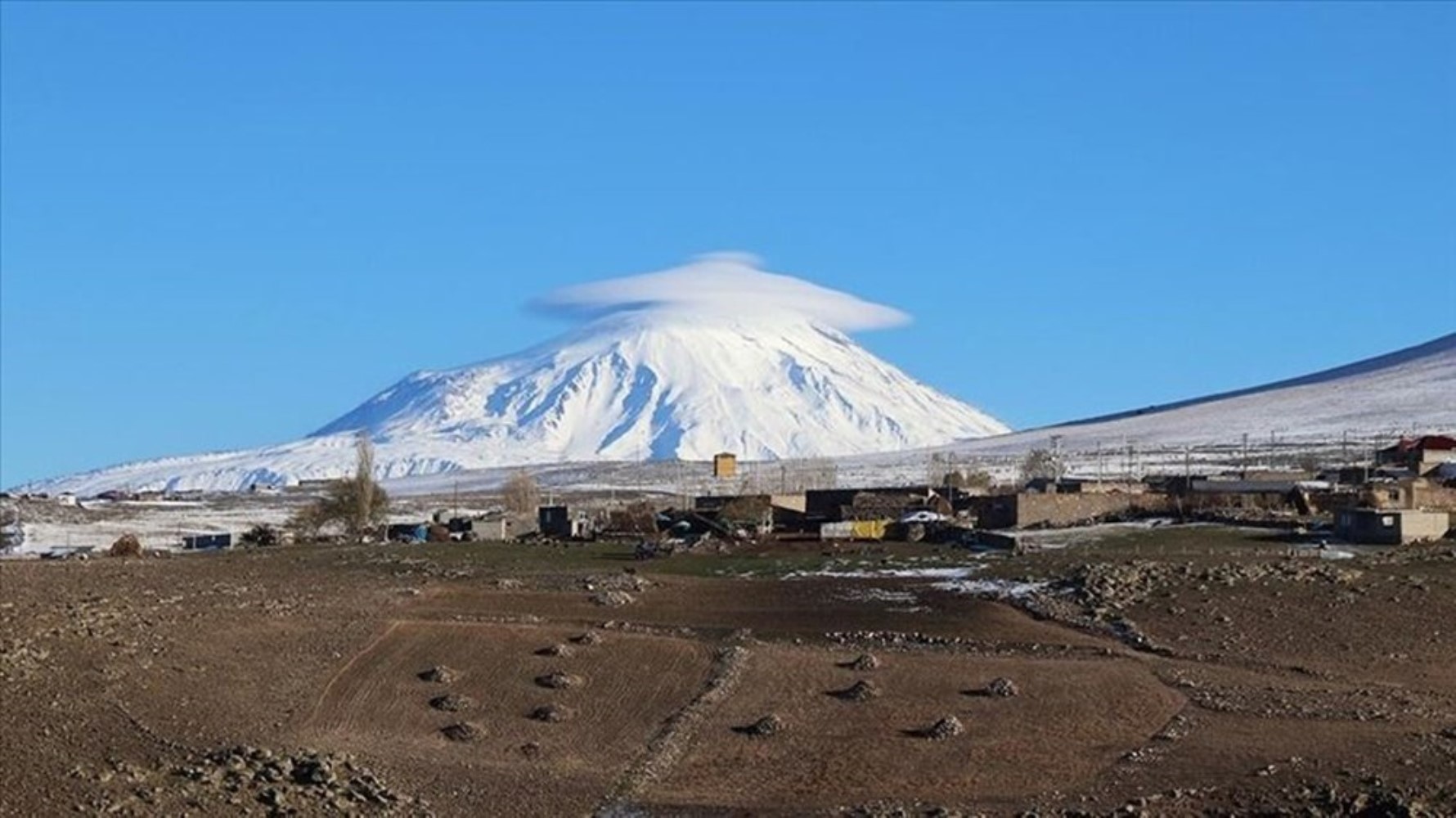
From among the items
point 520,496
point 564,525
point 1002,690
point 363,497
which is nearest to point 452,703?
point 1002,690

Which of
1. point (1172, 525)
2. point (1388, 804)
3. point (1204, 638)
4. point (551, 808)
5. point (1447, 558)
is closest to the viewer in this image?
point (1388, 804)

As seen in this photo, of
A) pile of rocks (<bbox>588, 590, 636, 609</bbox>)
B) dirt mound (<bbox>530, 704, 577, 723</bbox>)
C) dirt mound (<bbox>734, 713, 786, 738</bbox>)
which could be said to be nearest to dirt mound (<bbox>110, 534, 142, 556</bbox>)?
pile of rocks (<bbox>588, 590, 636, 609</bbox>)

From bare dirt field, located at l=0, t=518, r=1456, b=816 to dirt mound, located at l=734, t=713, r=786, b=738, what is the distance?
8cm

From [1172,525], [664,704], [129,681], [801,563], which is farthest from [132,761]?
[1172,525]

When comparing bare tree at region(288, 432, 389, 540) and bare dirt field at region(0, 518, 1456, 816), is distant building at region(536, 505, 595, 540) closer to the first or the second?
bare tree at region(288, 432, 389, 540)

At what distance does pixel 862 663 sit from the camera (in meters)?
34.8

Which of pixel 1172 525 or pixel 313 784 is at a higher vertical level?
pixel 1172 525

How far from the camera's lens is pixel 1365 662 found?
34438 mm

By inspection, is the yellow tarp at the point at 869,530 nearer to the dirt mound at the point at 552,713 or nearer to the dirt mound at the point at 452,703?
the dirt mound at the point at 452,703

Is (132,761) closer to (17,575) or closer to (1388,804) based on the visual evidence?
(1388,804)

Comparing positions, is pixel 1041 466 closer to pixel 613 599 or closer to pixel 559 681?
pixel 613 599

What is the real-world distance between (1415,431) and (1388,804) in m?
106

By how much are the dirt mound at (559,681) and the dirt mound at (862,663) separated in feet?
14.1

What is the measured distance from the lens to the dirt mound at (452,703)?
3244 centimetres
